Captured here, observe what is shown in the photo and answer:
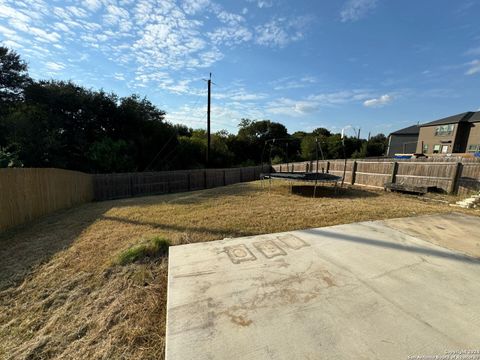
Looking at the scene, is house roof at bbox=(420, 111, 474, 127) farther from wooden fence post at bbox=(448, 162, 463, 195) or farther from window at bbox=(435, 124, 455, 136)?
wooden fence post at bbox=(448, 162, 463, 195)

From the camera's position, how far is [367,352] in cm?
143

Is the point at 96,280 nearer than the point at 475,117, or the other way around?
the point at 96,280

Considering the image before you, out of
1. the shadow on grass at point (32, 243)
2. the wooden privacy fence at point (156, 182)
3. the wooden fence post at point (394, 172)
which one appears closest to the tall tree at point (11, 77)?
the wooden privacy fence at point (156, 182)

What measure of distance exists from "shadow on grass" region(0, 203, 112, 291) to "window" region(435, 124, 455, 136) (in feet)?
115

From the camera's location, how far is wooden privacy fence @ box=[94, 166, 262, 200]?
1204cm

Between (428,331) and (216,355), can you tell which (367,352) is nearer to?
(428,331)

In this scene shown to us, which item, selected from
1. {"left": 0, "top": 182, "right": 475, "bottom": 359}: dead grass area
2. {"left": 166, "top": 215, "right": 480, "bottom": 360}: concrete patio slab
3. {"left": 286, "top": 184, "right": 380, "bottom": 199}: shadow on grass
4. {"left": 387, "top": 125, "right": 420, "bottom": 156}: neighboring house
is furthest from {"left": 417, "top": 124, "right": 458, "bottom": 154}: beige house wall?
{"left": 166, "top": 215, "right": 480, "bottom": 360}: concrete patio slab

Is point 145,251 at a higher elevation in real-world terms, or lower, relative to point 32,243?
higher

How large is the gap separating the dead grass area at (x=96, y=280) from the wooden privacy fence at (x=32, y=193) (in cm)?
48

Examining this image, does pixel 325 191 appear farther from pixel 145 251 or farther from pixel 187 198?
pixel 145 251

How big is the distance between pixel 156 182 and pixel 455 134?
32295 millimetres

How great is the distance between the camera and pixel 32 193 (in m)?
5.86

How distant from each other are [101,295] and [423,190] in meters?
10.1

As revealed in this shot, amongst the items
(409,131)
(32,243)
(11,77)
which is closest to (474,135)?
(409,131)
